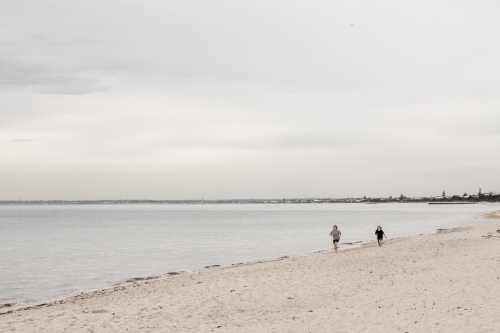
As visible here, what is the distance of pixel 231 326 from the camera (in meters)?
12.5

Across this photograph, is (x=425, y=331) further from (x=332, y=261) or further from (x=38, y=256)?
(x=38, y=256)

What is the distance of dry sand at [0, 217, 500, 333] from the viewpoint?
11922 millimetres

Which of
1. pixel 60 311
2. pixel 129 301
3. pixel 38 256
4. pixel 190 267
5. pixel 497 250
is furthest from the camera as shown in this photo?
pixel 38 256

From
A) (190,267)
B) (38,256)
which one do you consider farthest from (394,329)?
(38,256)

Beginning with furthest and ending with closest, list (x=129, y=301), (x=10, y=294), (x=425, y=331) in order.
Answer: (x=10, y=294) < (x=129, y=301) < (x=425, y=331)

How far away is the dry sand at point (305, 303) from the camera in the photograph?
39.1 feet

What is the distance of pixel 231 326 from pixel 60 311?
676 centimetres

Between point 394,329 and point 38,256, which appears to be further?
point 38,256

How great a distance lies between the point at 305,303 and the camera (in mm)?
14914

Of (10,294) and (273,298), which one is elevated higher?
(273,298)

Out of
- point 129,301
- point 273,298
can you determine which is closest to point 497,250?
point 273,298

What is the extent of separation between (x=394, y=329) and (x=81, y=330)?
8.24m

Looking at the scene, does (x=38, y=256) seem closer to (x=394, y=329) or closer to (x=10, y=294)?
(x=10, y=294)

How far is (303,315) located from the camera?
1321cm
